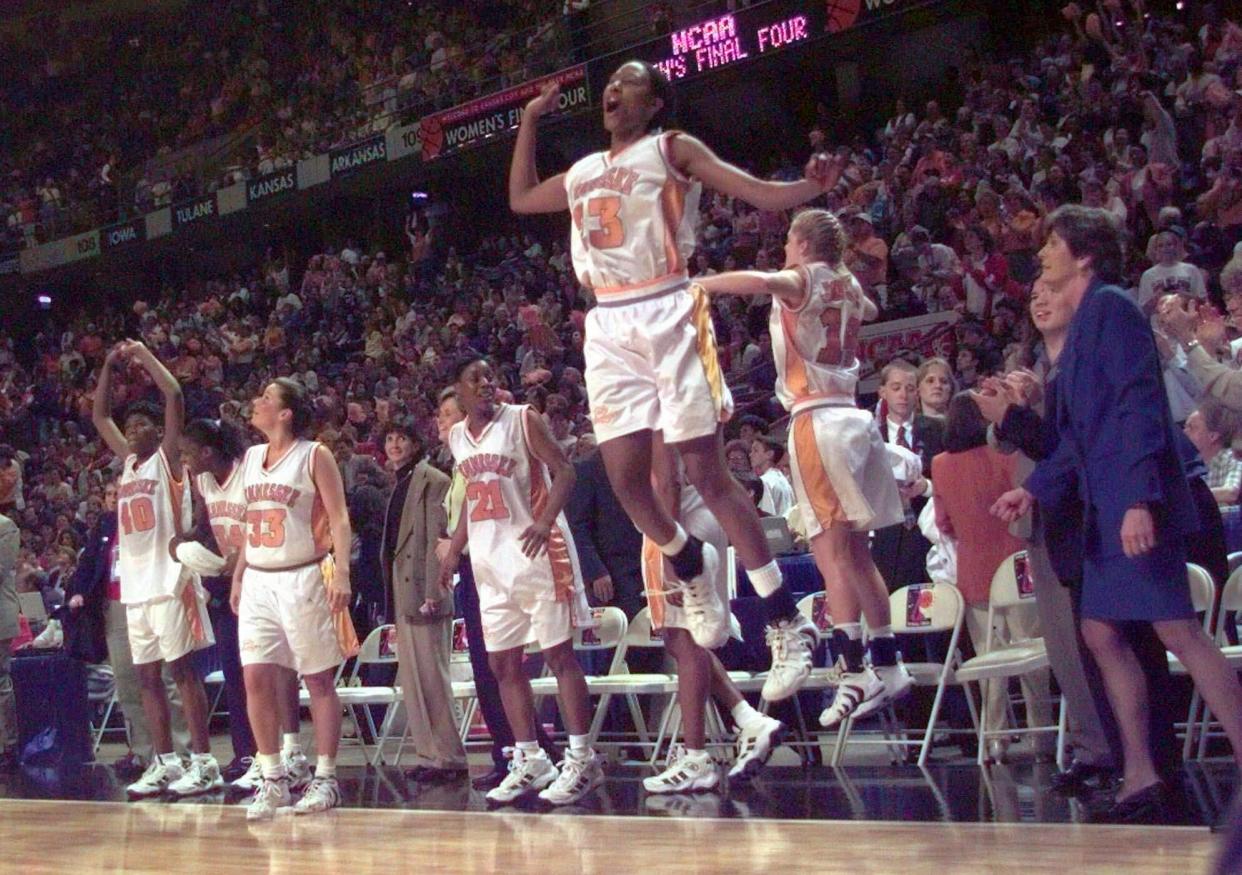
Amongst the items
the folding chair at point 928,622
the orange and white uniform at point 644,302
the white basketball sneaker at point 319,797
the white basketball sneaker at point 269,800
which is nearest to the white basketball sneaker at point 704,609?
the orange and white uniform at point 644,302

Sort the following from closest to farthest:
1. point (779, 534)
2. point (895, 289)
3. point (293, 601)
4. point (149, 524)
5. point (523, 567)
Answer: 1. point (523, 567)
2. point (293, 601)
3. point (149, 524)
4. point (779, 534)
5. point (895, 289)

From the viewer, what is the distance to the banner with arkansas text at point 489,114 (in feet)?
57.4

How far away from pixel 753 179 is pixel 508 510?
2.34 m

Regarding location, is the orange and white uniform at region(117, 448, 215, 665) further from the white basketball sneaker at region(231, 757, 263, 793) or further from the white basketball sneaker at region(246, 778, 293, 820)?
the white basketball sneaker at region(246, 778, 293, 820)

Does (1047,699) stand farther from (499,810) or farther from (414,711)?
(414,711)

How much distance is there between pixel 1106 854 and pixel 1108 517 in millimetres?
967

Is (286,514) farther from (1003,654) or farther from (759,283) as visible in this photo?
(1003,654)

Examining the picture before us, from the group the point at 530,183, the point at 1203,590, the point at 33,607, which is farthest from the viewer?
the point at 33,607

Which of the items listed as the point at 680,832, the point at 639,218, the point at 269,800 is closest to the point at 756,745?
the point at 680,832

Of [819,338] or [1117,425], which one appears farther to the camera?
[819,338]

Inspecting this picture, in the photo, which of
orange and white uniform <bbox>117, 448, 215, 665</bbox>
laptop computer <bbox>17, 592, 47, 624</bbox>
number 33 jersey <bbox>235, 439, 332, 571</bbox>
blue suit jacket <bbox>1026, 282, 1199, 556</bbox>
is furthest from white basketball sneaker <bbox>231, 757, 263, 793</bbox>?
laptop computer <bbox>17, 592, 47, 624</bbox>

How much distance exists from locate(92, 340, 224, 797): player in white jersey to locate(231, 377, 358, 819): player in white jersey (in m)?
0.86

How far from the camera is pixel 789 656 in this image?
489cm

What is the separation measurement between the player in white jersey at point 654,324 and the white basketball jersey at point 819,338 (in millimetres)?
354
